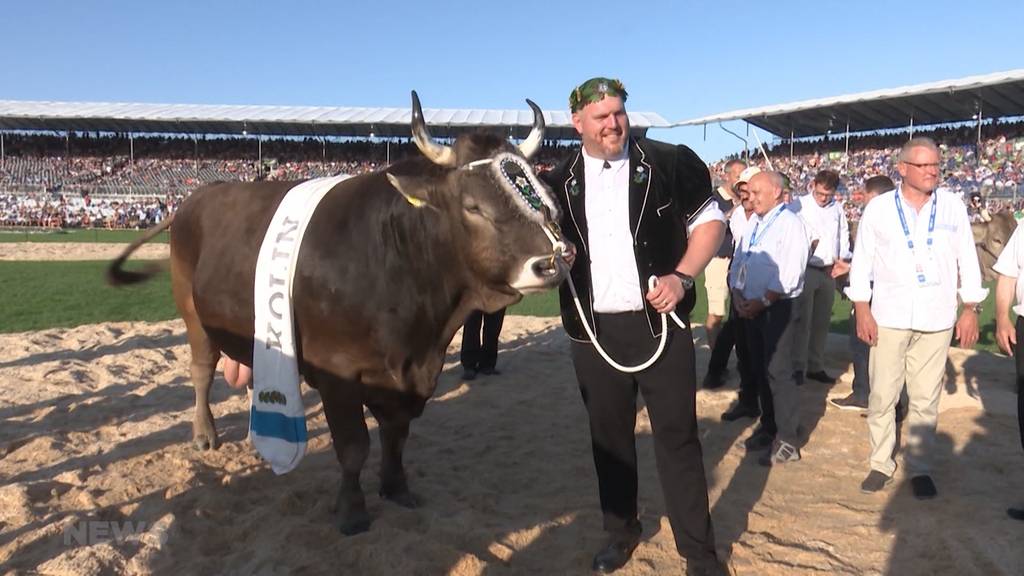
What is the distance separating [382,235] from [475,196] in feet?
2.41

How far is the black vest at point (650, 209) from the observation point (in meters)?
3.19

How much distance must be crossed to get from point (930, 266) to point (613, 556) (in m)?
2.46

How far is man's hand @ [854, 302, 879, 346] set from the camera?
4.31m

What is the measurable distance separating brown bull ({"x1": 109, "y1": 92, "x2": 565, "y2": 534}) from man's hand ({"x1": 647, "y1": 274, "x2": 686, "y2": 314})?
1.51 ft

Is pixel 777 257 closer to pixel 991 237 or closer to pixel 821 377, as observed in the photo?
pixel 821 377

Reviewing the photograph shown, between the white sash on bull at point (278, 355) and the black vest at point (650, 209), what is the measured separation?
1551 mm

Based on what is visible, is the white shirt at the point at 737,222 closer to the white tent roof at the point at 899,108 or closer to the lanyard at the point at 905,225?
the lanyard at the point at 905,225

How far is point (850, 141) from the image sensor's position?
36875 millimetres

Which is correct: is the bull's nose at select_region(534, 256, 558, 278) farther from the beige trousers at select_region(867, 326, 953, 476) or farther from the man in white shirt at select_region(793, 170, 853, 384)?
the man in white shirt at select_region(793, 170, 853, 384)

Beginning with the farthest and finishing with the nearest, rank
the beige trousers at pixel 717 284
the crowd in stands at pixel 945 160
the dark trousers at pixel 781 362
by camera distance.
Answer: the crowd in stands at pixel 945 160 < the beige trousers at pixel 717 284 < the dark trousers at pixel 781 362

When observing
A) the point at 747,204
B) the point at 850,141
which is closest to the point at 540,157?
the point at 850,141

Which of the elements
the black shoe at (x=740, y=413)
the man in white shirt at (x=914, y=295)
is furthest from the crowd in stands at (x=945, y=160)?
the man in white shirt at (x=914, y=295)

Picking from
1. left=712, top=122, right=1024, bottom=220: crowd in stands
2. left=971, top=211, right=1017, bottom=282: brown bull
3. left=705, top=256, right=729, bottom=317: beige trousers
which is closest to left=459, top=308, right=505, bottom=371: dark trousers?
left=705, top=256, right=729, bottom=317: beige trousers

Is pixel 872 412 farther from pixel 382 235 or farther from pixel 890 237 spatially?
pixel 382 235
